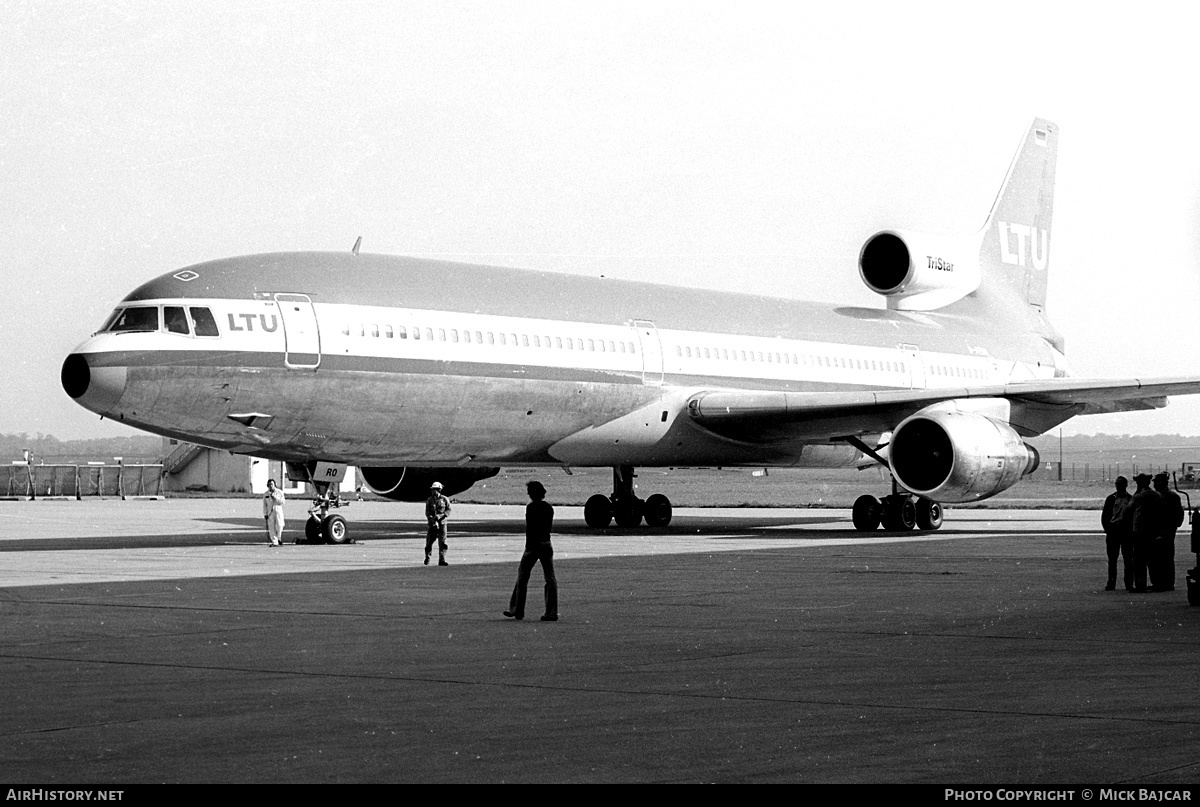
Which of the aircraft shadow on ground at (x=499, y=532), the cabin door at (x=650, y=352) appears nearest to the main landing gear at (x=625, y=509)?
the aircraft shadow on ground at (x=499, y=532)

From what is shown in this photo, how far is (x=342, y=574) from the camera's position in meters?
18.5

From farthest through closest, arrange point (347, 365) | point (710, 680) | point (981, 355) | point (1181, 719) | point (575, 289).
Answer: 1. point (981, 355)
2. point (575, 289)
3. point (347, 365)
4. point (710, 680)
5. point (1181, 719)

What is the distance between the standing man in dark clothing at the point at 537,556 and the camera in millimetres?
13531

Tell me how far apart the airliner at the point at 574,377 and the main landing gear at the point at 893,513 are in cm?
4

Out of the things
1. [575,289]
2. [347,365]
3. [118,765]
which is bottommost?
[118,765]

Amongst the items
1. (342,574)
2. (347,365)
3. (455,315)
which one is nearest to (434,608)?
(342,574)

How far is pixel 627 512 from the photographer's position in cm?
3225

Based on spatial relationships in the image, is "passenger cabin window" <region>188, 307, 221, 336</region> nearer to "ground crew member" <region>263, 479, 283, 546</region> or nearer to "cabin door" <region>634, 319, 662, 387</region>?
"ground crew member" <region>263, 479, 283, 546</region>

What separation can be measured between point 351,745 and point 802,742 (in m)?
2.11

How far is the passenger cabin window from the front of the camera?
22.0 metres

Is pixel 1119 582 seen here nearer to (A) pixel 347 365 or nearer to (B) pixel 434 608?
(B) pixel 434 608

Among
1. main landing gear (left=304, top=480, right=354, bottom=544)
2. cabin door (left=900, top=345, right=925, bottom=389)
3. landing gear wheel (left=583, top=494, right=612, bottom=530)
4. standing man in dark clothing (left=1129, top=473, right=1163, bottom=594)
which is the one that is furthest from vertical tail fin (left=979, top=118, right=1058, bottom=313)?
standing man in dark clothing (left=1129, top=473, right=1163, bottom=594)

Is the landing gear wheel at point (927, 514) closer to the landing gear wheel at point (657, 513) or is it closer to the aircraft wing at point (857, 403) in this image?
the aircraft wing at point (857, 403)

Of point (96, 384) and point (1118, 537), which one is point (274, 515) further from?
point (1118, 537)
